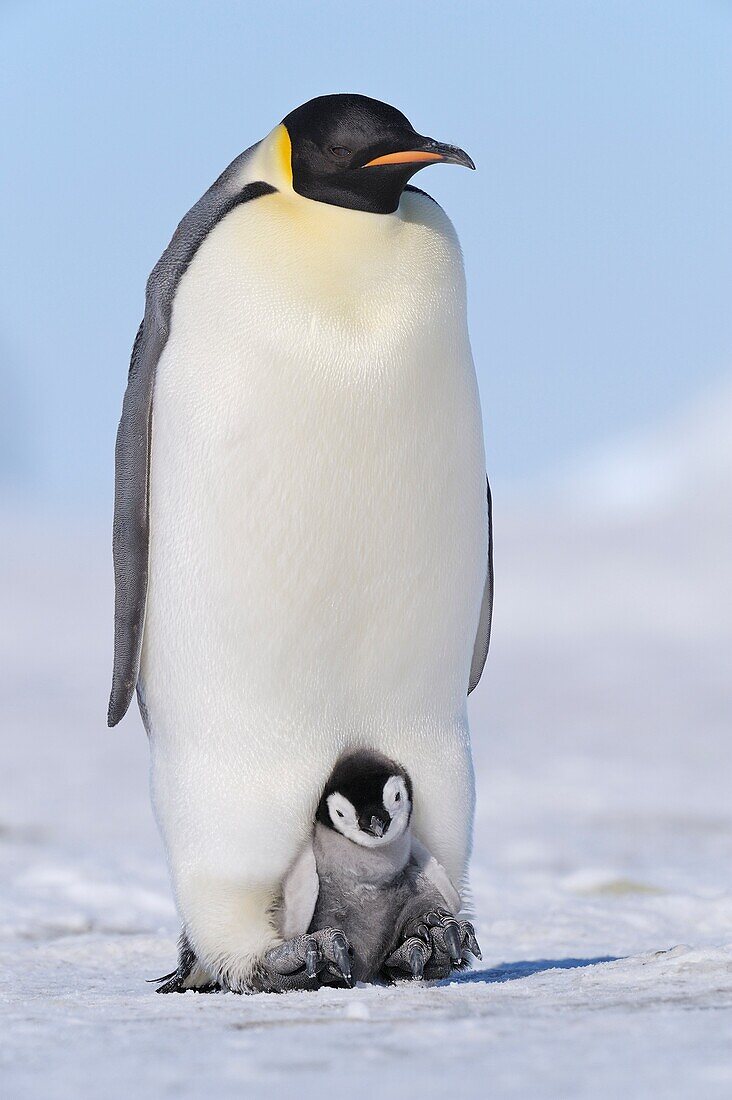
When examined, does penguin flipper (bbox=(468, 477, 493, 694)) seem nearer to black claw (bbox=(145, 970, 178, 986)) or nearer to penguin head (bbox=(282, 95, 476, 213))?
penguin head (bbox=(282, 95, 476, 213))

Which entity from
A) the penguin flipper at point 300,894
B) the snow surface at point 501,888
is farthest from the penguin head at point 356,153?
the snow surface at point 501,888

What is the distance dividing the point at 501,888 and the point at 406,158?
298 centimetres

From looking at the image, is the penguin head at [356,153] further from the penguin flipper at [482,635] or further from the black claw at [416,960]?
the black claw at [416,960]

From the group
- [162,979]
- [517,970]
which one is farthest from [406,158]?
[162,979]

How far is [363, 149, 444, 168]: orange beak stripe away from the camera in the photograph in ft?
9.79

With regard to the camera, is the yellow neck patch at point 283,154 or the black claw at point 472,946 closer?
the black claw at point 472,946

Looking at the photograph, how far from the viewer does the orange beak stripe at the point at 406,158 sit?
2.98 metres

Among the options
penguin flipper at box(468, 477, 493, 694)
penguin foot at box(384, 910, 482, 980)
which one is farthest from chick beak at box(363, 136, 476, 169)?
penguin foot at box(384, 910, 482, 980)

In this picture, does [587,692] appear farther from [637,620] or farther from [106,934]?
[106,934]

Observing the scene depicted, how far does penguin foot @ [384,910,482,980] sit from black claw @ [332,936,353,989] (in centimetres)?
18

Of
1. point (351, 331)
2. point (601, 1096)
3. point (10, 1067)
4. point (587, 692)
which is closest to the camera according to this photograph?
point (601, 1096)

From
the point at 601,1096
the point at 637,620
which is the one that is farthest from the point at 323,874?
the point at 637,620

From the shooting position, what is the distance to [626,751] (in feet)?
31.8

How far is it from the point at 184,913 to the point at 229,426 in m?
1.00
